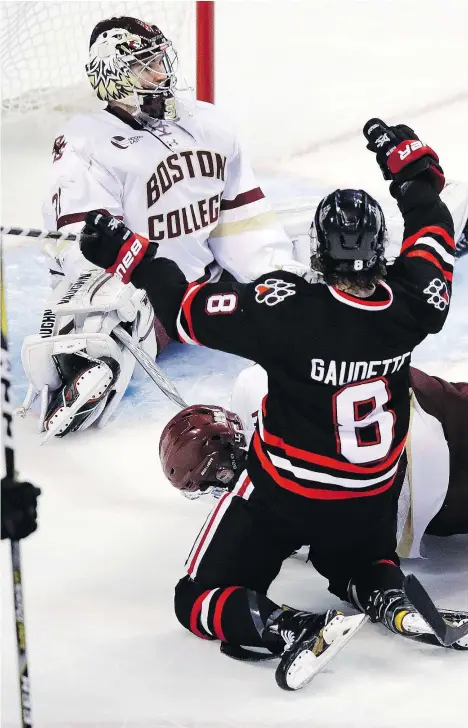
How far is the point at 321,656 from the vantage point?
190 cm

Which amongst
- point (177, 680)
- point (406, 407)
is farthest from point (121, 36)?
point (177, 680)

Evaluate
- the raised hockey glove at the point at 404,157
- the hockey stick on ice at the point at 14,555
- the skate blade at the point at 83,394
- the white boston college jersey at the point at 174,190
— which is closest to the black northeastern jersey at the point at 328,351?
the raised hockey glove at the point at 404,157

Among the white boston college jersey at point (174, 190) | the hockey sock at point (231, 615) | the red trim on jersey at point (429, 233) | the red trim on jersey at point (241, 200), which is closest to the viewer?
the hockey sock at point (231, 615)

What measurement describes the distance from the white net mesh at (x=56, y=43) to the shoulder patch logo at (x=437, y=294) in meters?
2.54

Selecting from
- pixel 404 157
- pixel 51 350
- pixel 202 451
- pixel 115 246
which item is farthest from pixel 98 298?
pixel 404 157

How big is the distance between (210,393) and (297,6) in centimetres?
246

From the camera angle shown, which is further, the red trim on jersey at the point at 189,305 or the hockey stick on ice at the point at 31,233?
the red trim on jersey at the point at 189,305

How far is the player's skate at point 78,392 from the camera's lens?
294cm

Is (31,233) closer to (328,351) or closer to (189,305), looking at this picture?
(189,305)

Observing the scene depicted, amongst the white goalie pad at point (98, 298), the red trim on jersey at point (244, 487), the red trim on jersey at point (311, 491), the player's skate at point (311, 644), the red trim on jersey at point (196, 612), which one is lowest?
the red trim on jersey at point (196, 612)

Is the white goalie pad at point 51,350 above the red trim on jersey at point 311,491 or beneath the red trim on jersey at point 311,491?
beneath

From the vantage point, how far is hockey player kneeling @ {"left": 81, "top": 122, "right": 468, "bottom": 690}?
1.93 meters

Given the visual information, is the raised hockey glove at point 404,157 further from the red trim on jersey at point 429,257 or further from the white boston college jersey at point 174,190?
the white boston college jersey at point 174,190

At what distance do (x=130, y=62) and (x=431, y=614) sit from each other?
1.62 metres
